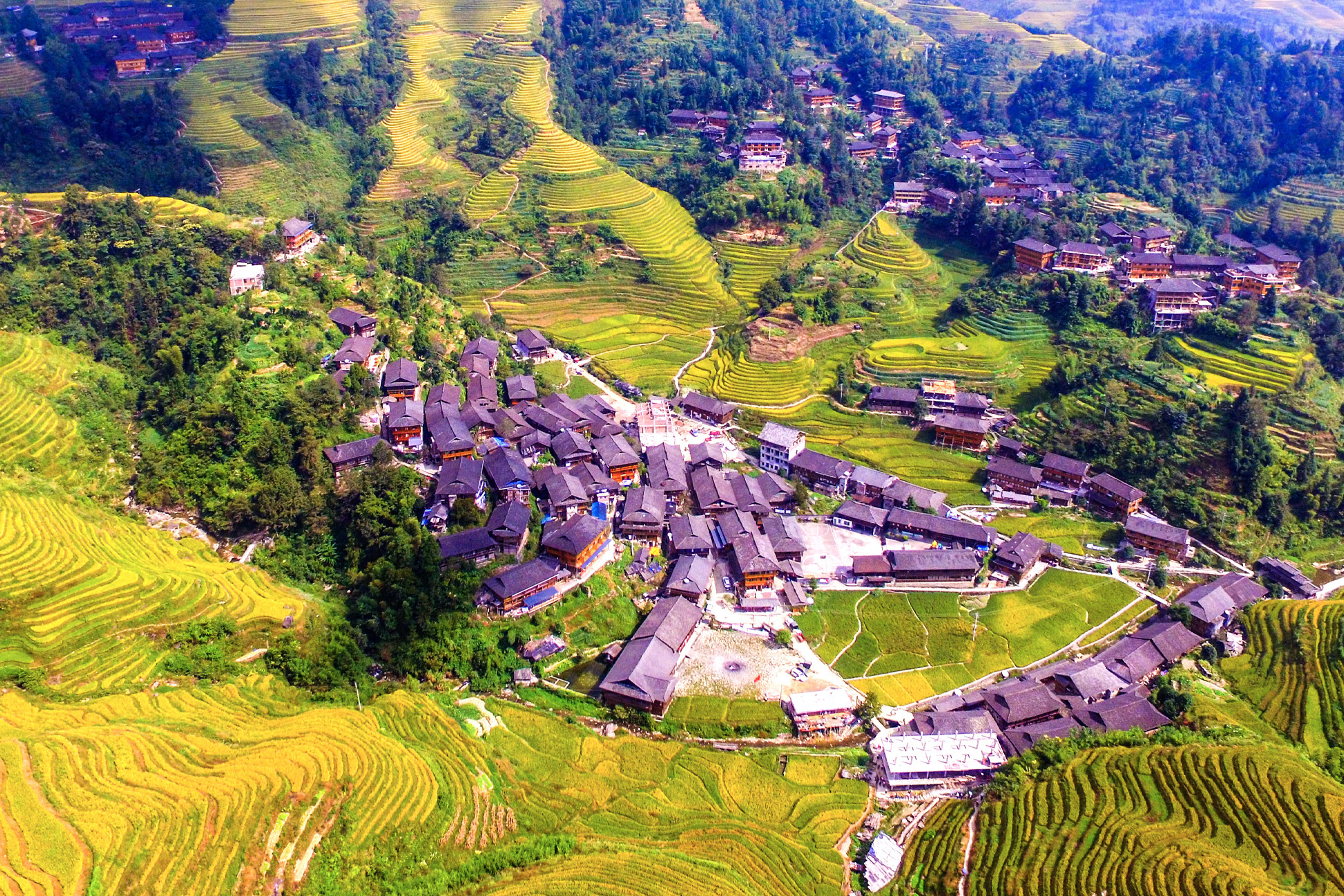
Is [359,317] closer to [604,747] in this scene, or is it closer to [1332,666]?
[604,747]

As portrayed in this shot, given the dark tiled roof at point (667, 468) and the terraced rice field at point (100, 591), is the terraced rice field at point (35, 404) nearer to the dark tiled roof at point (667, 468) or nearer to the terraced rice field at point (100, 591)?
the terraced rice field at point (100, 591)

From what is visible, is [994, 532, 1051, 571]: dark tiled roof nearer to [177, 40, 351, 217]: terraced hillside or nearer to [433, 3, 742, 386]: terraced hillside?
[433, 3, 742, 386]: terraced hillside

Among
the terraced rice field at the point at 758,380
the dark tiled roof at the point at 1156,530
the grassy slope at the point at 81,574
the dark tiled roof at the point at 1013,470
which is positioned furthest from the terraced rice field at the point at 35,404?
the dark tiled roof at the point at 1156,530

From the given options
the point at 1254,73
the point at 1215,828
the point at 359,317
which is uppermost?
the point at 1254,73

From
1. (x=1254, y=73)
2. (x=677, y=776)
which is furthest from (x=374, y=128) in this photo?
(x=1254, y=73)

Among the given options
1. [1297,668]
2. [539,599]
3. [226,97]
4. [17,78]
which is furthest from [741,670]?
[17,78]

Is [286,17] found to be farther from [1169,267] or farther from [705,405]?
[1169,267]
